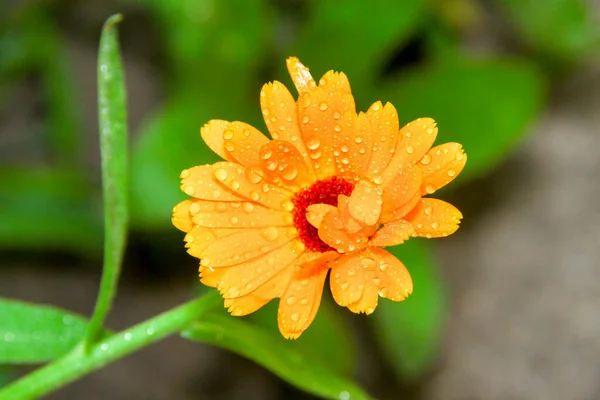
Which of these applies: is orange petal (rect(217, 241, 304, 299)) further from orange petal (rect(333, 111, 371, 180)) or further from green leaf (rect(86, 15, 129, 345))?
green leaf (rect(86, 15, 129, 345))

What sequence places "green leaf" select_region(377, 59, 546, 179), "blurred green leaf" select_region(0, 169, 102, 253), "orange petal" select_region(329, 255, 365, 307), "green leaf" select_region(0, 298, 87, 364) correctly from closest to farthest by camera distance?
"orange petal" select_region(329, 255, 365, 307) → "green leaf" select_region(0, 298, 87, 364) → "green leaf" select_region(377, 59, 546, 179) → "blurred green leaf" select_region(0, 169, 102, 253)

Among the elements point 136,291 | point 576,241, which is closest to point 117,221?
point 136,291

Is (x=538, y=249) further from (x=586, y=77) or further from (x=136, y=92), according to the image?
(x=136, y=92)

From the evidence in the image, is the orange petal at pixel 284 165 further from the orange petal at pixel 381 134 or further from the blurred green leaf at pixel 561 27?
the blurred green leaf at pixel 561 27

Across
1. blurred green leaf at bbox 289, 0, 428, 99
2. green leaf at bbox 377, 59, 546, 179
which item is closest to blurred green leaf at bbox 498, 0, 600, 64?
green leaf at bbox 377, 59, 546, 179

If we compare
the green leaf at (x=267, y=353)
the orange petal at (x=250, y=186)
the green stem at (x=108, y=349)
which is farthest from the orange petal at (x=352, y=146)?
the green leaf at (x=267, y=353)
